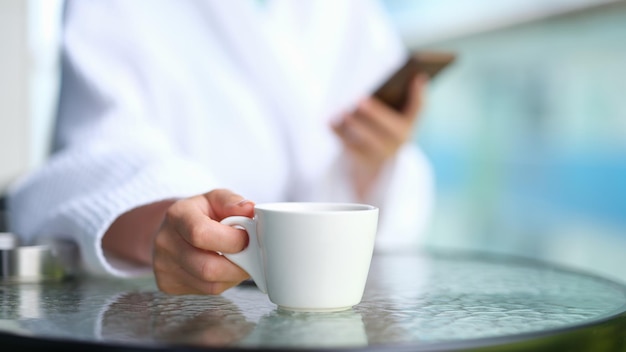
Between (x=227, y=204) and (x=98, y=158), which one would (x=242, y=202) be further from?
(x=98, y=158)

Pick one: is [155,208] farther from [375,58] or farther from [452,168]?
[452,168]

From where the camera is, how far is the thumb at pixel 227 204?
541 mm

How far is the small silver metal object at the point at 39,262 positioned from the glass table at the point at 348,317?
0.05 feet

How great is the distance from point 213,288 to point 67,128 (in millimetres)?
412

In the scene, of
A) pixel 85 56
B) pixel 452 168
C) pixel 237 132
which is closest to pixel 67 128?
pixel 85 56

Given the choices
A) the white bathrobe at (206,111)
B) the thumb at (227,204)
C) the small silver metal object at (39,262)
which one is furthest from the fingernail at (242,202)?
the small silver metal object at (39,262)

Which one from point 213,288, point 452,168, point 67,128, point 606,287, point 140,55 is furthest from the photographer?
point 452,168

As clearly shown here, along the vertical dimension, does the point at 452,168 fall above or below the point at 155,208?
above

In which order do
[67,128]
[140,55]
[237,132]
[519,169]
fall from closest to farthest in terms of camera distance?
[67,128] < [140,55] < [237,132] < [519,169]

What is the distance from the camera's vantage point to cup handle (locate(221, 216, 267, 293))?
522mm

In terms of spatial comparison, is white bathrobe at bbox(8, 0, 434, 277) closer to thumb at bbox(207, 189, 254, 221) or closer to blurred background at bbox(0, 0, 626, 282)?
thumb at bbox(207, 189, 254, 221)

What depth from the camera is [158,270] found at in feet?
1.89

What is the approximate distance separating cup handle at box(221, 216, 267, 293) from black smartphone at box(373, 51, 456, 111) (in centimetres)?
54

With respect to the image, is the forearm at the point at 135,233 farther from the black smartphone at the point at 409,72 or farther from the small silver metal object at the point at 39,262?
the black smartphone at the point at 409,72
